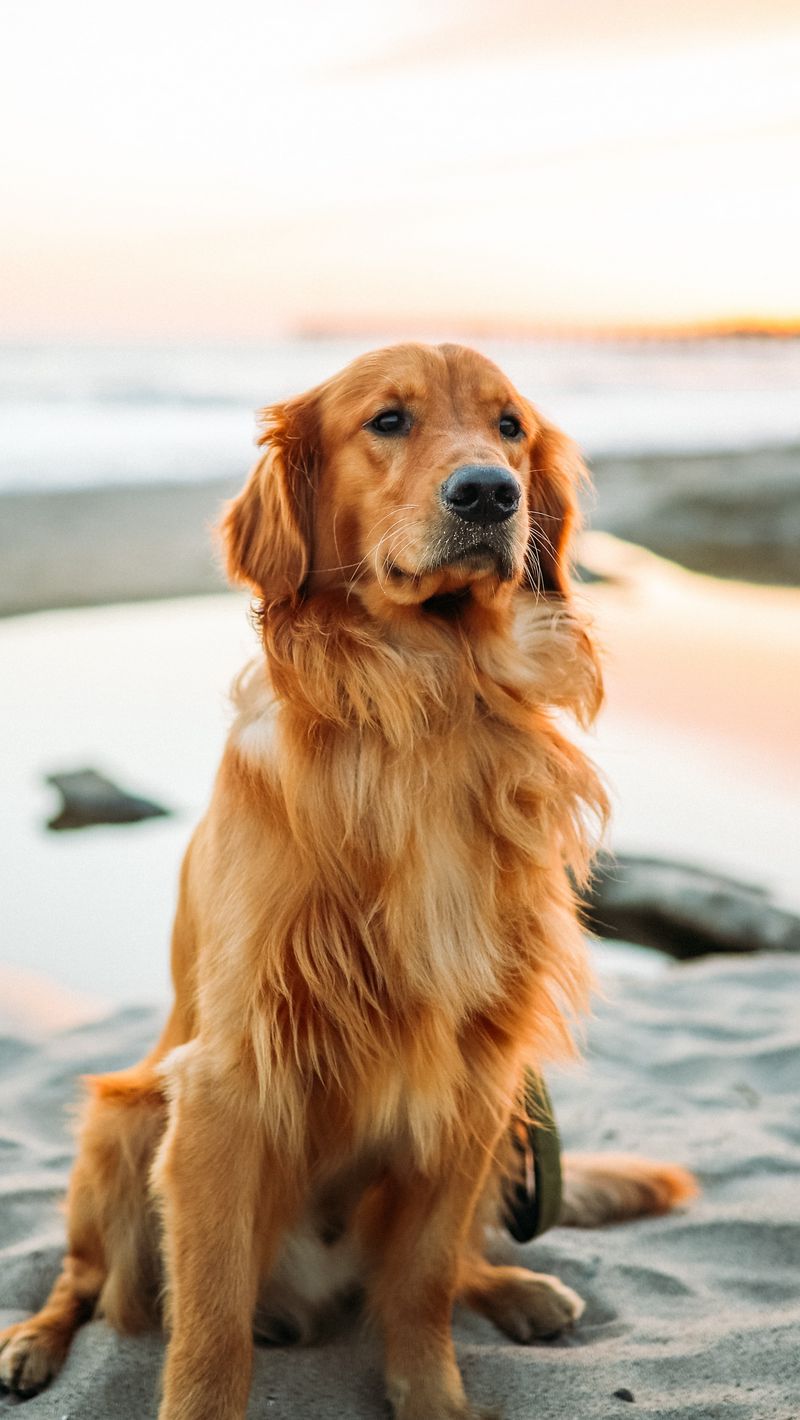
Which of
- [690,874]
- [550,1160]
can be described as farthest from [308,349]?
[550,1160]

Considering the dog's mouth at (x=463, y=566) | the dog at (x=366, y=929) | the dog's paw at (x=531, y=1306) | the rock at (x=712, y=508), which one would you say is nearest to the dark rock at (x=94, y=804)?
the dog at (x=366, y=929)

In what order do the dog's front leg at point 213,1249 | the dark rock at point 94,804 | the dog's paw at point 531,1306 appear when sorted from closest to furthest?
the dog's front leg at point 213,1249 → the dog's paw at point 531,1306 → the dark rock at point 94,804

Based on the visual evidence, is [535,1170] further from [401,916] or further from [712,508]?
[712,508]

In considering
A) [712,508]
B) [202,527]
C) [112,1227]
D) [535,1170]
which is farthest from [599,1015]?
[712,508]

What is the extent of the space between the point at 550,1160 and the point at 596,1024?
1234 mm

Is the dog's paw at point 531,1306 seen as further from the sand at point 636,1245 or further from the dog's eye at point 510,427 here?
the dog's eye at point 510,427

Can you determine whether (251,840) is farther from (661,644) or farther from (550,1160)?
(661,644)

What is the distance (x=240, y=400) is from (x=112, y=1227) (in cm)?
1647

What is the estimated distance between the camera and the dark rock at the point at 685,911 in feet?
14.8

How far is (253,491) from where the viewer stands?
8.54 ft

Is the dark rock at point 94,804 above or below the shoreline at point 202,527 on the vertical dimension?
below

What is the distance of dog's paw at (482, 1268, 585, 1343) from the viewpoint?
262 cm

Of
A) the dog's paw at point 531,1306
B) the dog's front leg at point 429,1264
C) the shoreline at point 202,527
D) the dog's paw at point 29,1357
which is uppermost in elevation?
the shoreline at point 202,527

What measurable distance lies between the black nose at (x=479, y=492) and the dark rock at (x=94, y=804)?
305 cm
